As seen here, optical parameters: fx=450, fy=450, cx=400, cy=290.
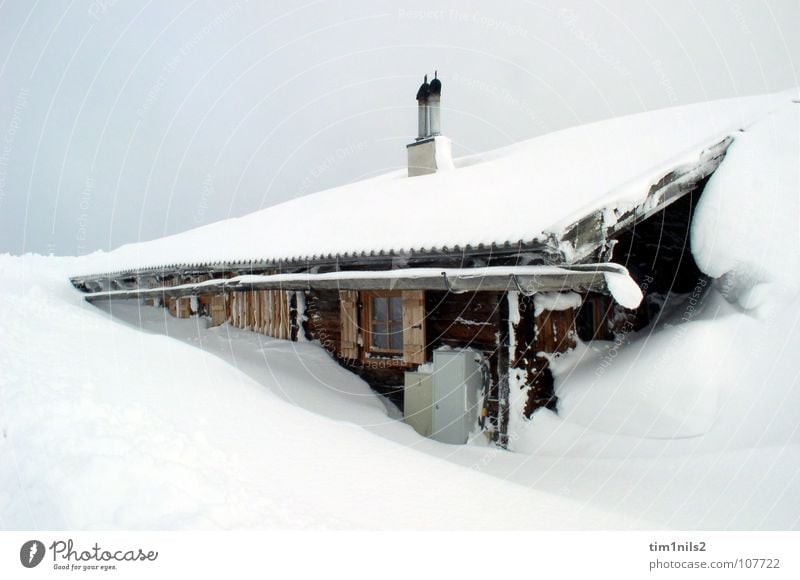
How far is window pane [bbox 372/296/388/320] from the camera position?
7.26m

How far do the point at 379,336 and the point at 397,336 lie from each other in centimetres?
35

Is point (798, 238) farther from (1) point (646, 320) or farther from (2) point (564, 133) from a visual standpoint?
(2) point (564, 133)

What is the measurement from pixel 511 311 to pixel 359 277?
2.05 metres

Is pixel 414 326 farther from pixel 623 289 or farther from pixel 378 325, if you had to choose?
pixel 623 289

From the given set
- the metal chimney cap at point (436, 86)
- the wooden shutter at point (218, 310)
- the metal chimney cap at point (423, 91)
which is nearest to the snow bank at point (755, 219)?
the metal chimney cap at point (436, 86)

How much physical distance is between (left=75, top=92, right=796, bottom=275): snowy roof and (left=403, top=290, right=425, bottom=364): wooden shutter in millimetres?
990

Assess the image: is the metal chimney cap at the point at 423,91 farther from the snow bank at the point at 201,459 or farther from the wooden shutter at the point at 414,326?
the snow bank at the point at 201,459

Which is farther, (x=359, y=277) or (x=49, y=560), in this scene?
(x=359, y=277)

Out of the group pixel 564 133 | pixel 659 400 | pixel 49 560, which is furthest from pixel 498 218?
pixel 564 133

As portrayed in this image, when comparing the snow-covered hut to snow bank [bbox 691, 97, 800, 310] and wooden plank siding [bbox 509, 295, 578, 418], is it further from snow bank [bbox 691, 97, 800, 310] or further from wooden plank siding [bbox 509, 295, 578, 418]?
snow bank [bbox 691, 97, 800, 310]

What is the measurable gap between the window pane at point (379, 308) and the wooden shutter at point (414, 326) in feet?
1.97

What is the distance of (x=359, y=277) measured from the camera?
5.96m

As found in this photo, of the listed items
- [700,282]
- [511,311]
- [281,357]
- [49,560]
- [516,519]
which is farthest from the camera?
[281,357]
